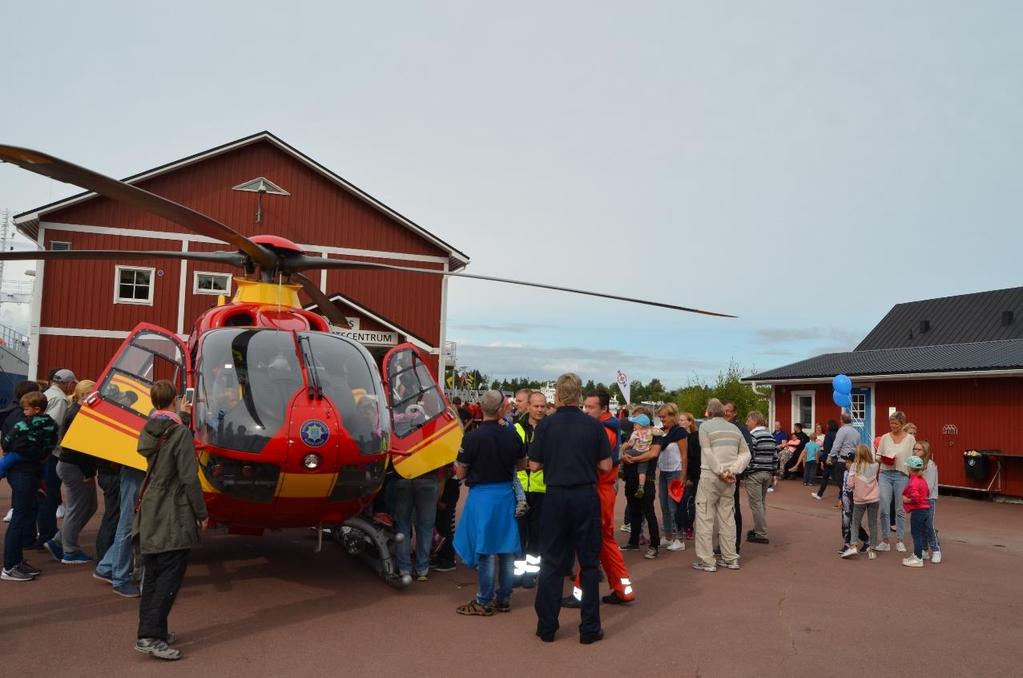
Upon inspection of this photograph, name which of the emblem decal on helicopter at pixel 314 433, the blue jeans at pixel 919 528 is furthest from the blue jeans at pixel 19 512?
the blue jeans at pixel 919 528

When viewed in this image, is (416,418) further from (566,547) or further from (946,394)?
(946,394)

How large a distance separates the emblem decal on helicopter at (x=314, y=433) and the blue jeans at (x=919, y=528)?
22.6ft

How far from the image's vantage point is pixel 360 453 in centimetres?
626

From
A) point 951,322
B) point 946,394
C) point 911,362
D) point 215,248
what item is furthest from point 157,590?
point 951,322

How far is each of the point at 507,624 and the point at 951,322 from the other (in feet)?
89.9

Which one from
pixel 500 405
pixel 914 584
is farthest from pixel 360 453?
Result: pixel 914 584

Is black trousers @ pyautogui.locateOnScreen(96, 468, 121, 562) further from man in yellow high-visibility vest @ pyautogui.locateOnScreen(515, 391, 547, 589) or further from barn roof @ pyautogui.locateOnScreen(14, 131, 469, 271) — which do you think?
barn roof @ pyautogui.locateOnScreen(14, 131, 469, 271)

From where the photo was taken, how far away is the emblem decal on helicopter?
5.99 meters

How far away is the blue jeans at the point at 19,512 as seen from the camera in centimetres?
684

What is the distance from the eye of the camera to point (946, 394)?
18016mm

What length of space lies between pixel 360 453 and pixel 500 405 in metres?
1.22

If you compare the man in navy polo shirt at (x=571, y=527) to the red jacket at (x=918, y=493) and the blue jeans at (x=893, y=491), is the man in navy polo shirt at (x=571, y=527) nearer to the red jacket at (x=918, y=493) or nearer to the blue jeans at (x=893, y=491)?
the red jacket at (x=918, y=493)

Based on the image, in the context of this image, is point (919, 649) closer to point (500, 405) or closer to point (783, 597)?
point (783, 597)

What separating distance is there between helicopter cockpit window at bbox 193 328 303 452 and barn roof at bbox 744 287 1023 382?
15.5 meters
